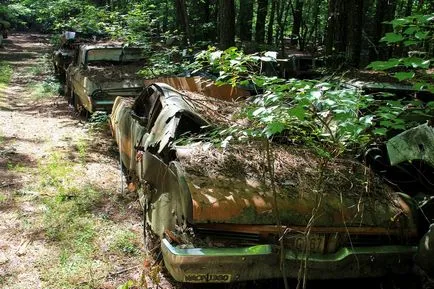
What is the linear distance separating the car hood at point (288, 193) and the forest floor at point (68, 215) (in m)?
0.64

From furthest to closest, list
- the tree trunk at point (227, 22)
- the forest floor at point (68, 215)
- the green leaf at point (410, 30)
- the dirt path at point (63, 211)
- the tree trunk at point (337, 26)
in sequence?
the tree trunk at point (337, 26) → the tree trunk at point (227, 22) → the dirt path at point (63, 211) → the forest floor at point (68, 215) → the green leaf at point (410, 30)

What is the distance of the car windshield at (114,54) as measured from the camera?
35.6ft

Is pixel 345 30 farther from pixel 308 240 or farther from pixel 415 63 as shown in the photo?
pixel 308 240

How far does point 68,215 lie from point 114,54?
6387 millimetres

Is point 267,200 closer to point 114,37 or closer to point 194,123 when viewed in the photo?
point 194,123

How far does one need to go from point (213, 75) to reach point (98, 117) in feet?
8.36

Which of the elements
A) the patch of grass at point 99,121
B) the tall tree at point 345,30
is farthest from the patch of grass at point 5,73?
the tall tree at point 345,30

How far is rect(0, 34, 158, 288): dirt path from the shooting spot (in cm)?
427

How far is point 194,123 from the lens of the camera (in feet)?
15.6

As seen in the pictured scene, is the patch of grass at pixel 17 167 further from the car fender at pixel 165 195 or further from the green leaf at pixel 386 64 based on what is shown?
the green leaf at pixel 386 64

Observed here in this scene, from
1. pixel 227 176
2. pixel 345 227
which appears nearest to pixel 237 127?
pixel 227 176

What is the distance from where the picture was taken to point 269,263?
343 cm

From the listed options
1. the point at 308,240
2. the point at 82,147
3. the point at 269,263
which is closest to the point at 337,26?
the point at 82,147

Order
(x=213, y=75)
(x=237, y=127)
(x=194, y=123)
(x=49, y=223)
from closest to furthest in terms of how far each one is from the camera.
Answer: (x=237, y=127) < (x=194, y=123) < (x=49, y=223) < (x=213, y=75)
